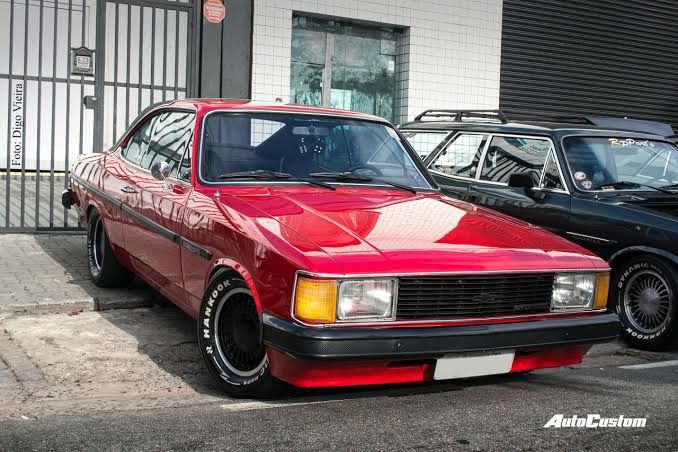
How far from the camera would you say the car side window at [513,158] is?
700 centimetres

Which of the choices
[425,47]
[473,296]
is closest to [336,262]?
[473,296]

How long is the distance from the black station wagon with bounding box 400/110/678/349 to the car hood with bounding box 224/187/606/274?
1467 millimetres

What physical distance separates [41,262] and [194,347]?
2839mm

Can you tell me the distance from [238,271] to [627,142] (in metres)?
4.11

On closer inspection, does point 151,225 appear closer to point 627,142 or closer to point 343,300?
point 343,300

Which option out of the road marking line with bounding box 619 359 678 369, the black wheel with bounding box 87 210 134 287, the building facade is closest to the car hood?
the road marking line with bounding box 619 359 678 369

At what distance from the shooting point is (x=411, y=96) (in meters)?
12.7

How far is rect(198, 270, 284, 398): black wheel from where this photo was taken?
4.27 meters

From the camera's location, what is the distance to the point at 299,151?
17.6 ft

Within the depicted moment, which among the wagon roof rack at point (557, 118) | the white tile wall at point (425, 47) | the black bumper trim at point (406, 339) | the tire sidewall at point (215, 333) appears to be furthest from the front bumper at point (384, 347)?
the white tile wall at point (425, 47)

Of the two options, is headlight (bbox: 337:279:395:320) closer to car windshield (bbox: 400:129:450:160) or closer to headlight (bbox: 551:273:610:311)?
headlight (bbox: 551:273:610:311)

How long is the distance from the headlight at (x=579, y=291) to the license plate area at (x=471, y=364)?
0.42 m

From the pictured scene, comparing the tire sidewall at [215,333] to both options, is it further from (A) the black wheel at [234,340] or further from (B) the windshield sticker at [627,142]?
(B) the windshield sticker at [627,142]

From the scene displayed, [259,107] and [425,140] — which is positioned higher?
[259,107]
